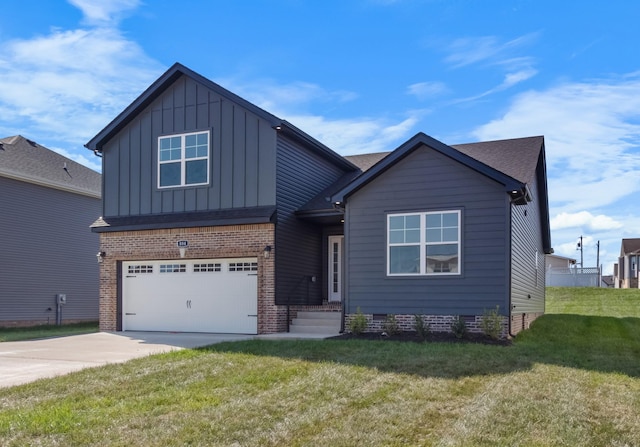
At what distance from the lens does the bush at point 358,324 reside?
44.9 feet

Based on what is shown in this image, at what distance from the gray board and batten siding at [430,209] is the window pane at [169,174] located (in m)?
5.07

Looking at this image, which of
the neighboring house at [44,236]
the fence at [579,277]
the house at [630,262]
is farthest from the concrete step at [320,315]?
the house at [630,262]

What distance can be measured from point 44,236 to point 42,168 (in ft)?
8.14

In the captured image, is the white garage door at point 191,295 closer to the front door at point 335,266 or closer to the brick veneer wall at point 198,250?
the brick veneer wall at point 198,250

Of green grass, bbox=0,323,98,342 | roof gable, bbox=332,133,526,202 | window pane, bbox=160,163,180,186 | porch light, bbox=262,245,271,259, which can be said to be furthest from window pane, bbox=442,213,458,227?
green grass, bbox=0,323,98,342

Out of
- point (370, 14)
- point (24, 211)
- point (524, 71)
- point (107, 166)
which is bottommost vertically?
point (24, 211)

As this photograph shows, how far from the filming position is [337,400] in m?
7.12

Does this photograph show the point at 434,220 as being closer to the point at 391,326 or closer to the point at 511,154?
the point at 391,326

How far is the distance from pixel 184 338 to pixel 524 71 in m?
10.1

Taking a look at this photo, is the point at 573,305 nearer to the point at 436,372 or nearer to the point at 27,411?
the point at 436,372

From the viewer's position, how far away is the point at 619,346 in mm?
12812

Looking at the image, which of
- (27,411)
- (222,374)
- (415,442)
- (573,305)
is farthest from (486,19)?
(573,305)

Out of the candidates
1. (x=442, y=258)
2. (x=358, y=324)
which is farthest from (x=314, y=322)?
(x=442, y=258)

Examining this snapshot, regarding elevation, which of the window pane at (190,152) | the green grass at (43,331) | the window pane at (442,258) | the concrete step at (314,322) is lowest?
the green grass at (43,331)
